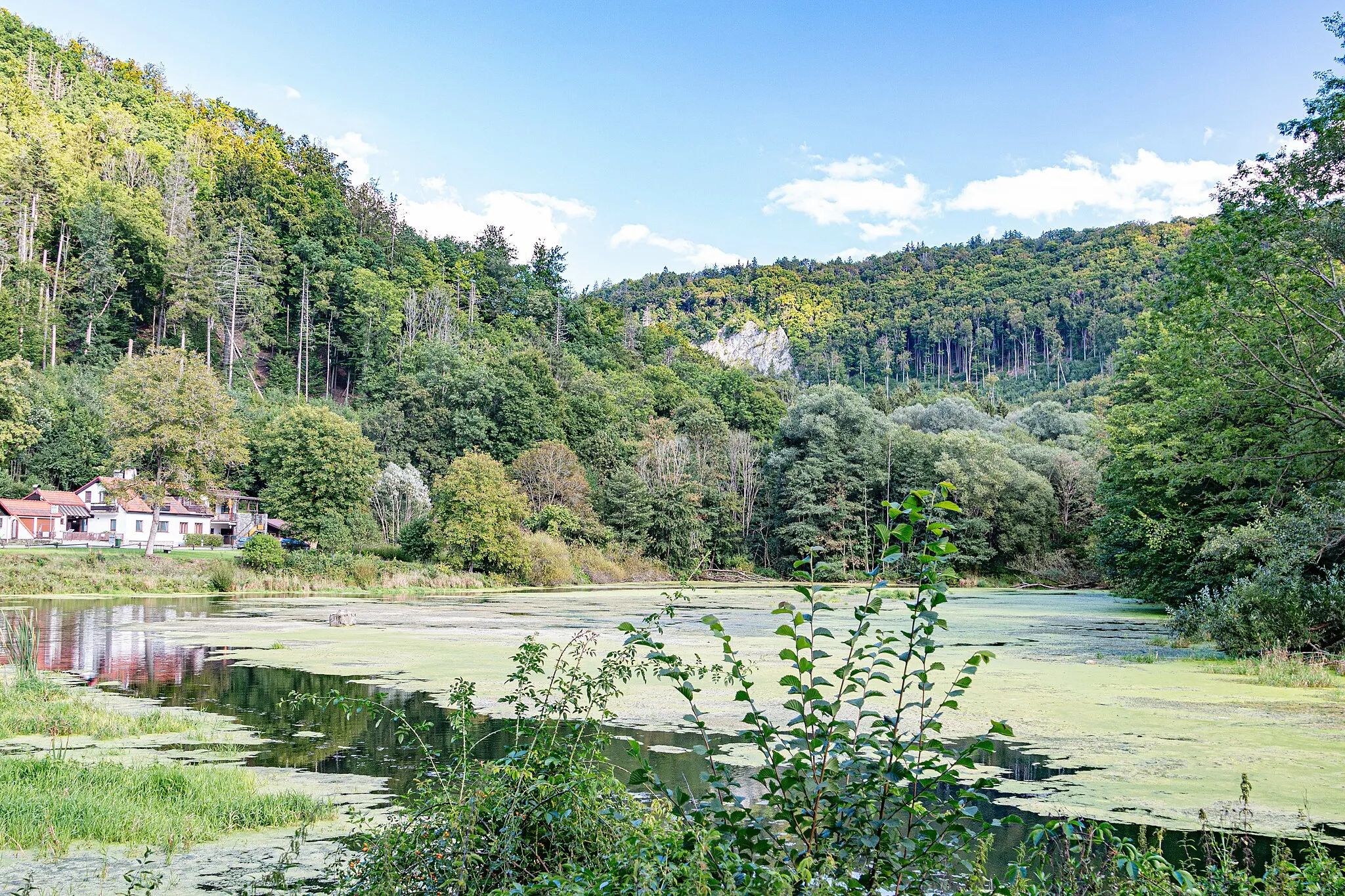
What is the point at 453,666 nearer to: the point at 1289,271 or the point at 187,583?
the point at 1289,271

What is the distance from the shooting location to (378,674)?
13117 mm

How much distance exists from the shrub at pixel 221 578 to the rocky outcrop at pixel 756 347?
311 ft

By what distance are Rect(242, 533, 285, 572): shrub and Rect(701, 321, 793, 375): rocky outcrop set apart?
301 ft

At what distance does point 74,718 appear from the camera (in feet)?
28.9

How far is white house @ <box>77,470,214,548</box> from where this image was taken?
2000 inches

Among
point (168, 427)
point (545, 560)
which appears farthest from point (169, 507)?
point (545, 560)

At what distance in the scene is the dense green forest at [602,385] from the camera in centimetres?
1619

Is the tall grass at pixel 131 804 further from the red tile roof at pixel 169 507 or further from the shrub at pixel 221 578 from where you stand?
the red tile roof at pixel 169 507

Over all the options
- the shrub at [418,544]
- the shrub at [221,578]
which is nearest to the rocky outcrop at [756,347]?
the shrub at [418,544]

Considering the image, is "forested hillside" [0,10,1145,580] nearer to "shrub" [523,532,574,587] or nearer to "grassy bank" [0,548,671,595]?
"shrub" [523,532,574,587]

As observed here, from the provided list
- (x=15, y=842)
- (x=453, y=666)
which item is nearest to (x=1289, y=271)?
(x=453, y=666)

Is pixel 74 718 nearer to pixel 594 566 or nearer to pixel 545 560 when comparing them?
pixel 545 560

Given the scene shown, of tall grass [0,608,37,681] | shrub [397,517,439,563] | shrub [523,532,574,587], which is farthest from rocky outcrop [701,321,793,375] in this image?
tall grass [0,608,37,681]

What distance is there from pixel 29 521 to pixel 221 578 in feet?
75.4
